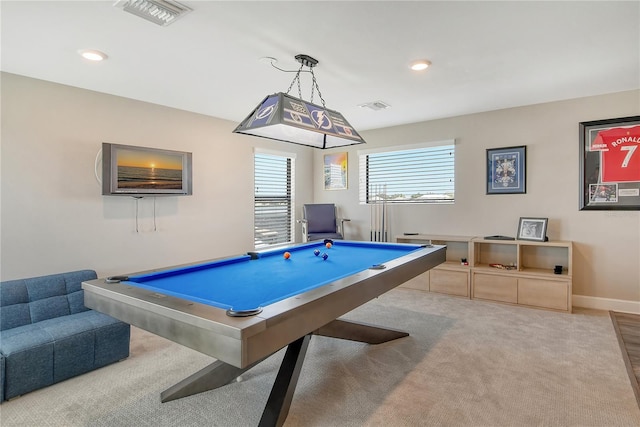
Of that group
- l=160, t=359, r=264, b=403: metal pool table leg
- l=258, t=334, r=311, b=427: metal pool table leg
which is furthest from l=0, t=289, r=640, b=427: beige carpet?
l=258, t=334, r=311, b=427: metal pool table leg

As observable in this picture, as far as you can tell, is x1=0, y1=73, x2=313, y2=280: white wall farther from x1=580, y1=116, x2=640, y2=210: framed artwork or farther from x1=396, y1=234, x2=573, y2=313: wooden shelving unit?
x1=580, y1=116, x2=640, y2=210: framed artwork

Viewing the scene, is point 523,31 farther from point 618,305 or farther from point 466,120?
point 618,305

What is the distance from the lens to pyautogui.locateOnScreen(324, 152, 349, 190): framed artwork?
19.4 feet

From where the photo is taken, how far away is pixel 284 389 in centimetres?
186

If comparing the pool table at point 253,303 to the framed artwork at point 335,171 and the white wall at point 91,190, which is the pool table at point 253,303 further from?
the framed artwork at point 335,171

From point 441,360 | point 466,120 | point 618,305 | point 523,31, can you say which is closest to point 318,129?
point 523,31

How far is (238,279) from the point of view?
2098 mm

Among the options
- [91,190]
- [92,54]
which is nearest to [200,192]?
[91,190]

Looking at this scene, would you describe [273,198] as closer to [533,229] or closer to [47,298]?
[47,298]

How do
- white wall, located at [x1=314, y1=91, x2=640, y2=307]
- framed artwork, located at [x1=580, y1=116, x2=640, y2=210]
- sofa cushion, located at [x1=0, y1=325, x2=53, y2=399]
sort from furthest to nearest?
white wall, located at [x1=314, y1=91, x2=640, y2=307] < framed artwork, located at [x1=580, y1=116, x2=640, y2=210] < sofa cushion, located at [x1=0, y1=325, x2=53, y2=399]

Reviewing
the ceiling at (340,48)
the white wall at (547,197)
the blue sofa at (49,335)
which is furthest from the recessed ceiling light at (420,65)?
the blue sofa at (49,335)

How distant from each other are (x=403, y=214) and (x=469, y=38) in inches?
120

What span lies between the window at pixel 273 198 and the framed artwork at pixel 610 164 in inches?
158

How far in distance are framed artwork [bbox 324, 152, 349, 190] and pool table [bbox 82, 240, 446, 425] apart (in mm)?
3123
